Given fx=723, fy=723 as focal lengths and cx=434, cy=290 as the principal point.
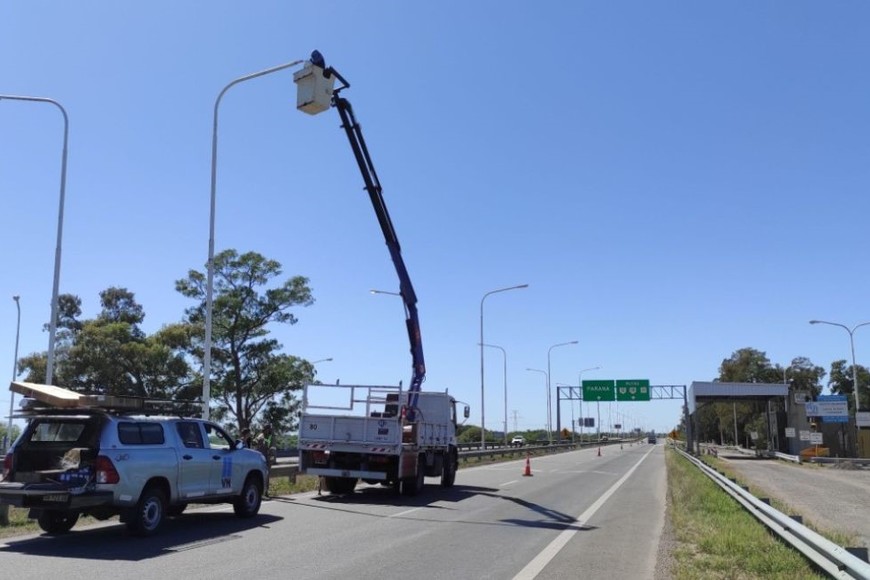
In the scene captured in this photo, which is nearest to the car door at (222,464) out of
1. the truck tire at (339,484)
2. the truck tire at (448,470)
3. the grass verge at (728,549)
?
the truck tire at (339,484)

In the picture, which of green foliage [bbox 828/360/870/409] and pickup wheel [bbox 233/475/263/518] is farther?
green foliage [bbox 828/360/870/409]

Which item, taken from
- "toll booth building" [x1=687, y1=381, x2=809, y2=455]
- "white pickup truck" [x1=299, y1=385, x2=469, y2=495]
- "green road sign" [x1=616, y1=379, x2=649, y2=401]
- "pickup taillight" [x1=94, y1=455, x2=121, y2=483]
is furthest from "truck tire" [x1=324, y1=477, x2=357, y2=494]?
"green road sign" [x1=616, y1=379, x2=649, y2=401]

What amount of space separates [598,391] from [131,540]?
60114 millimetres

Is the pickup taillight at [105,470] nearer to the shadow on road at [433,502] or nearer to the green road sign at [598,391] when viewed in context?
the shadow on road at [433,502]

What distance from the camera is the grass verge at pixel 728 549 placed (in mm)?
8039

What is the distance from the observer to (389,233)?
68.7ft

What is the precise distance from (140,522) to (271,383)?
36.4 metres

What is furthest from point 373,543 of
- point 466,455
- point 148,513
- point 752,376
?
point 752,376

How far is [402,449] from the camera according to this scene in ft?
57.1

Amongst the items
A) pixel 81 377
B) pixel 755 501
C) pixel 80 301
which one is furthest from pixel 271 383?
pixel 755 501

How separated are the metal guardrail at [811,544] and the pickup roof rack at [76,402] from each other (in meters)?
9.23

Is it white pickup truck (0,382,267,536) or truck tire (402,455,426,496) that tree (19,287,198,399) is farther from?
white pickup truck (0,382,267,536)

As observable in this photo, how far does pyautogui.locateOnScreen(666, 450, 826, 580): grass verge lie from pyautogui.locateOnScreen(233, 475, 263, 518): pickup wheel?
758 cm

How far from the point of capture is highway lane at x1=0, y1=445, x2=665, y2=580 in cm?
872
